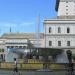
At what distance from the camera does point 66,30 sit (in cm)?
8862

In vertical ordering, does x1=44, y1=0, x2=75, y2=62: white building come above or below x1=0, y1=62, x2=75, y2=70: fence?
above

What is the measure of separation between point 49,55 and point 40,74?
52.2ft

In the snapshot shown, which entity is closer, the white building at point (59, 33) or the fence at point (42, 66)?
the fence at point (42, 66)

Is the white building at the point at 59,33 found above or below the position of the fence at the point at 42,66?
above

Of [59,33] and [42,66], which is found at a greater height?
[59,33]

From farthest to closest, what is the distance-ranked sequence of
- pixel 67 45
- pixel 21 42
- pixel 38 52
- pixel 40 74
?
pixel 21 42
pixel 67 45
pixel 38 52
pixel 40 74

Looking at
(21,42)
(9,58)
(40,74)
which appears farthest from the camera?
(21,42)

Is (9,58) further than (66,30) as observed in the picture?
No

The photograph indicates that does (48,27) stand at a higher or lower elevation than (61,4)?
lower

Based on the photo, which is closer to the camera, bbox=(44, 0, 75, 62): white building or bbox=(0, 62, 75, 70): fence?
bbox=(0, 62, 75, 70): fence

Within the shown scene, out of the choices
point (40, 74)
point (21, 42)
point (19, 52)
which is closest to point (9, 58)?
point (19, 52)

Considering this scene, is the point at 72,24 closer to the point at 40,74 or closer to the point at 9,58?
the point at 9,58

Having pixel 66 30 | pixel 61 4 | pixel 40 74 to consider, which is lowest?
pixel 40 74

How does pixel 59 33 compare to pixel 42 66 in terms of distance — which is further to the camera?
pixel 59 33
